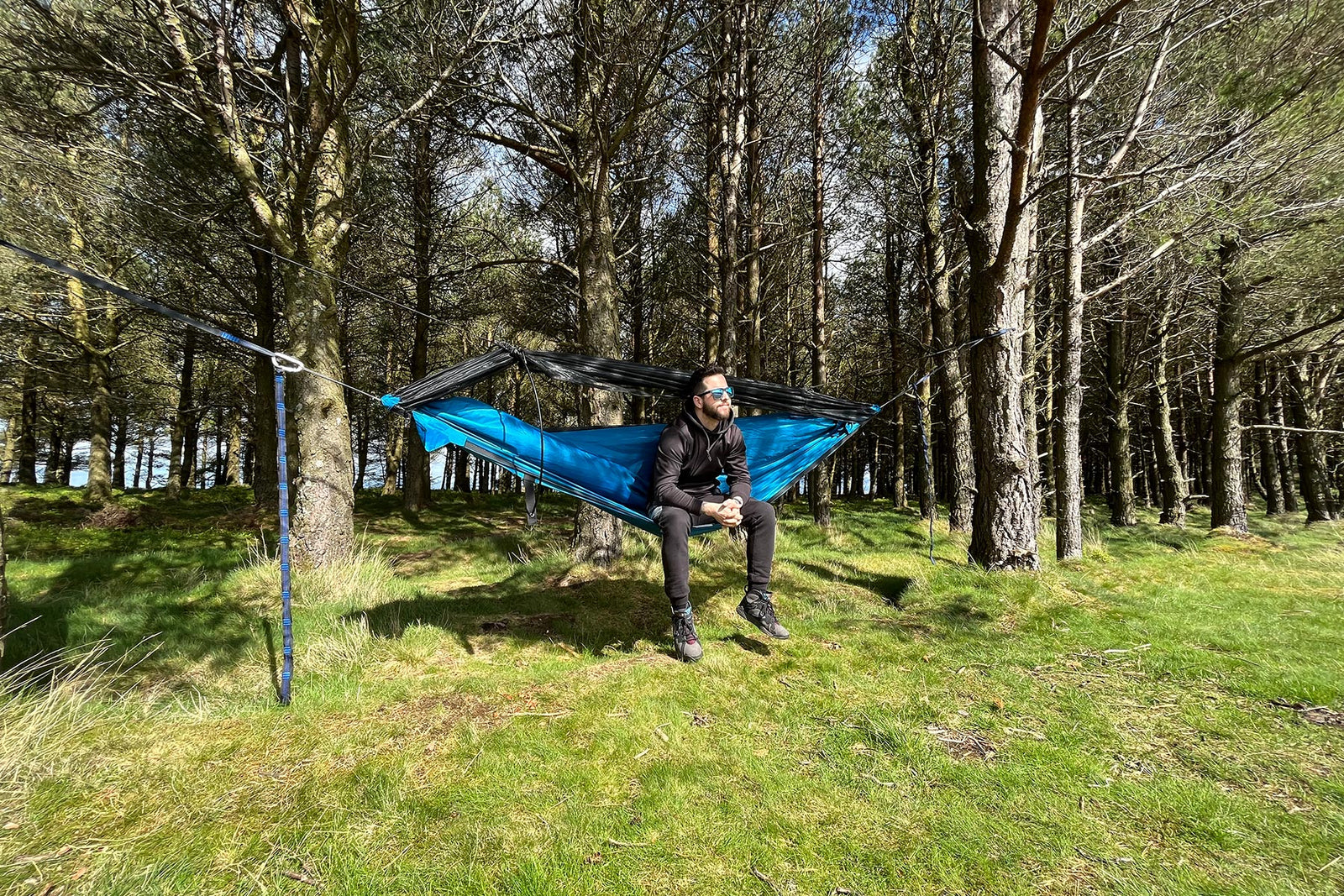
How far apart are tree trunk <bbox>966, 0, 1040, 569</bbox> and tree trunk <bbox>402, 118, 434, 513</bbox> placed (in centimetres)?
735

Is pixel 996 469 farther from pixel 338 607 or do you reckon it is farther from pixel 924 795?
pixel 338 607

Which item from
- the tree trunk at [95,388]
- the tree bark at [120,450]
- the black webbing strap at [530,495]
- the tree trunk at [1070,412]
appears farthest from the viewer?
the tree bark at [120,450]

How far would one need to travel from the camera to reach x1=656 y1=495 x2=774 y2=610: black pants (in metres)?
2.55

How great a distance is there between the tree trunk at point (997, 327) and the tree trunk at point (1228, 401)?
531cm

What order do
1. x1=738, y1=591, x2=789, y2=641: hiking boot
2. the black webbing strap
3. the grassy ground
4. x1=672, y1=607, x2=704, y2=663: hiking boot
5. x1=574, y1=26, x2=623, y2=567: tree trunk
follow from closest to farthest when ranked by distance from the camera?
the grassy ground < x1=672, y1=607, x2=704, y2=663: hiking boot < x1=738, y1=591, x2=789, y2=641: hiking boot < the black webbing strap < x1=574, y1=26, x2=623, y2=567: tree trunk

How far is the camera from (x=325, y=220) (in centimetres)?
447

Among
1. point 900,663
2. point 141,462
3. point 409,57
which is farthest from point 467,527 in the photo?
point 141,462

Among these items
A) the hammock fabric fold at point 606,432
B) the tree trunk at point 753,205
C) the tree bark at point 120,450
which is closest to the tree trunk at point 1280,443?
the tree trunk at point 753,205

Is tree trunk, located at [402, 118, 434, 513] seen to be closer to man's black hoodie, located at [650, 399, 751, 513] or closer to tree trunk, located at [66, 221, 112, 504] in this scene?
tree trunk, located at [66, 221, 112, 504]

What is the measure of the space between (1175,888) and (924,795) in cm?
53

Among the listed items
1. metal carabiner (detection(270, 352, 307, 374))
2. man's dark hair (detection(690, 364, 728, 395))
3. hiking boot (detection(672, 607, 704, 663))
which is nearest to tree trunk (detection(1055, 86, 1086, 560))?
man's dark hair (detection(690, 364, 728, 395))

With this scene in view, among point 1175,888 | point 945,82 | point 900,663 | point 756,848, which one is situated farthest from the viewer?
point 945,82

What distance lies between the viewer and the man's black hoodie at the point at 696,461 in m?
2.74

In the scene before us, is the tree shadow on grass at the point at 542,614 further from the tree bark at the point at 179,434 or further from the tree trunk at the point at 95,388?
the tree bark at the point at 179,434
